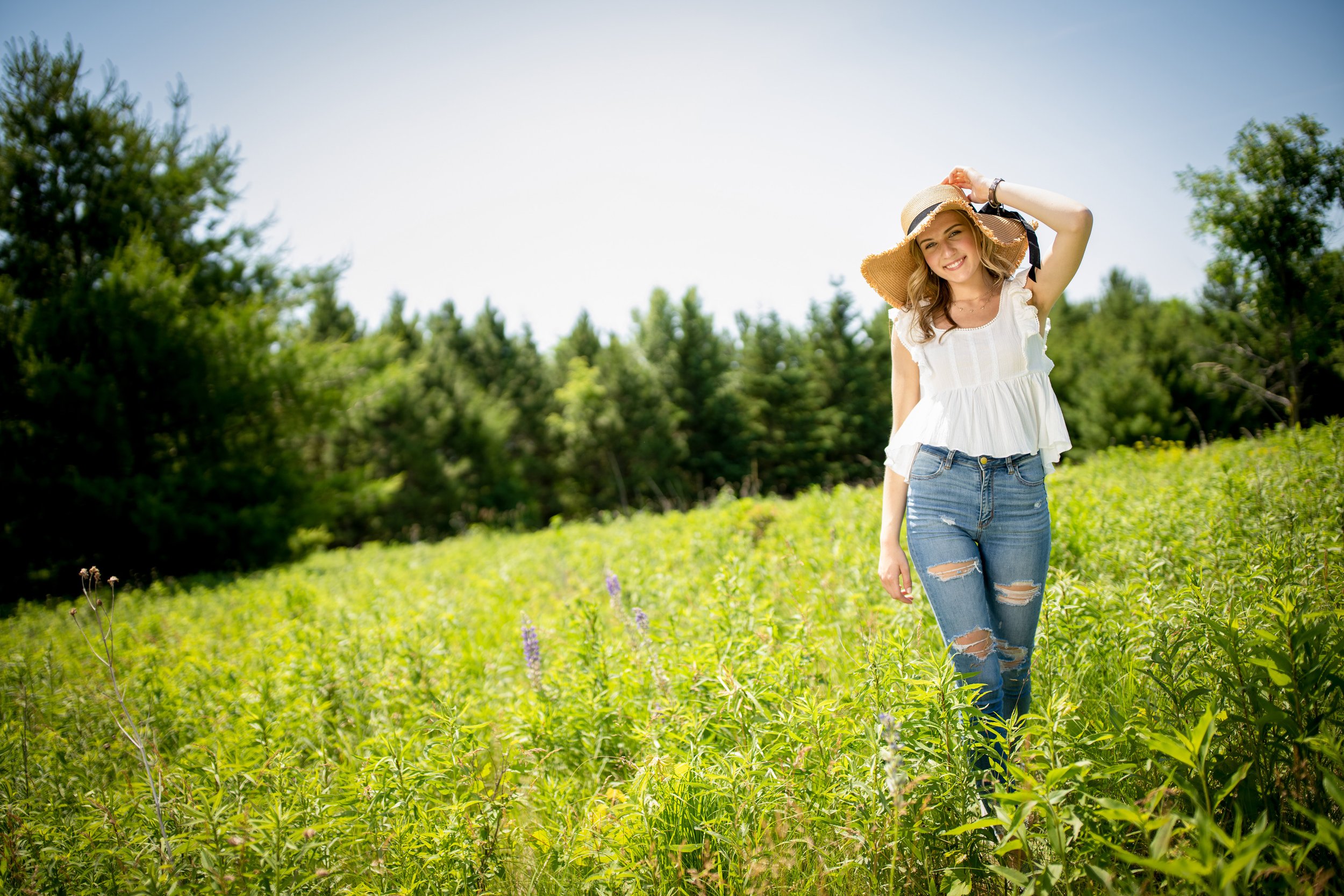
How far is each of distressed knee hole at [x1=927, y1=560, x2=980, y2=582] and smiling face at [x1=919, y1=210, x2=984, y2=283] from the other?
0.97 m

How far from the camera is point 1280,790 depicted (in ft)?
5.34

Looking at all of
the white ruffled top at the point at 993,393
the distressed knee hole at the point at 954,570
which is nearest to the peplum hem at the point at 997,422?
the white ruffled top at the point at 993,393

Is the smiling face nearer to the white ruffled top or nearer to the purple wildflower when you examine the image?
the white ruffled top

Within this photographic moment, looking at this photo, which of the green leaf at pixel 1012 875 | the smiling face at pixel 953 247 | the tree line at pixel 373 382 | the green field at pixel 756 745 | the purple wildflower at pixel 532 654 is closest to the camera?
the green leaf at pixel 1012 875

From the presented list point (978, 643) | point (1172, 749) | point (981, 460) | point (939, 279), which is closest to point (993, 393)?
Result: point (981, 460)

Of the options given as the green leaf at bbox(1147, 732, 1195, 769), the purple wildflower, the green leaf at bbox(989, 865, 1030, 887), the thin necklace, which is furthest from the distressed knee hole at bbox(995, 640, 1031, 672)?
the purple wildflower

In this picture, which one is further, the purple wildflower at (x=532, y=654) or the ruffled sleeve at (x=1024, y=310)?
the purple wildflower at (x=532, y=654)

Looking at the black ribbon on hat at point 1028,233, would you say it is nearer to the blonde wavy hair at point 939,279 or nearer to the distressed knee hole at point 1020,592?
the blonde wavy hair at point 939,279

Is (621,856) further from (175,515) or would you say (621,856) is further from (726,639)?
(175,515)

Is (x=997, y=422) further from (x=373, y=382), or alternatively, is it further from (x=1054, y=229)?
(x=373, y=382)

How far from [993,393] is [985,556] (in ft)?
1.78

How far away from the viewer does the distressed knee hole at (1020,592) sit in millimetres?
1939

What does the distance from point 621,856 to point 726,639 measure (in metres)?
1.06

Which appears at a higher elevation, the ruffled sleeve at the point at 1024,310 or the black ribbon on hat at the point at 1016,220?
the black ribbon on hat at the point at 1016,220
